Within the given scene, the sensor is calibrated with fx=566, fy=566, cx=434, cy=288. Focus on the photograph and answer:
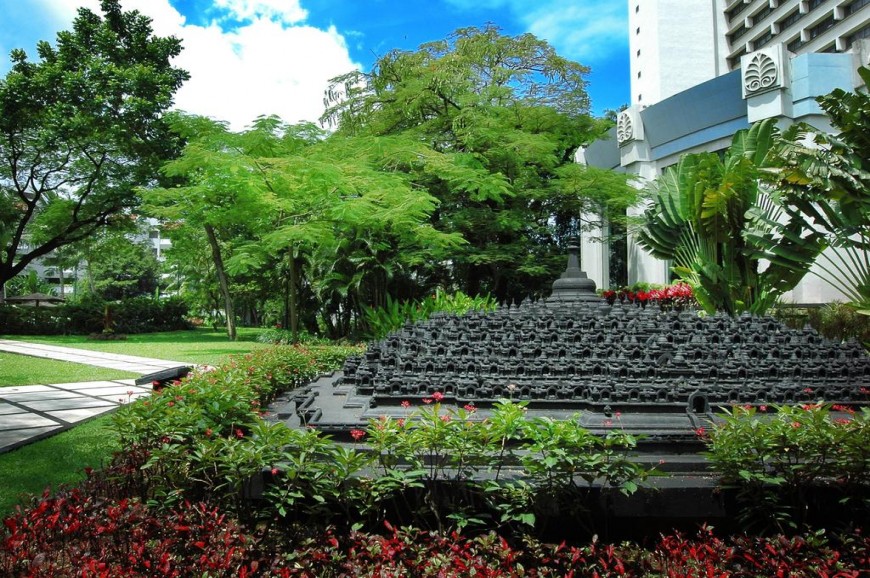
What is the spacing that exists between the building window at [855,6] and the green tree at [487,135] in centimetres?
1578

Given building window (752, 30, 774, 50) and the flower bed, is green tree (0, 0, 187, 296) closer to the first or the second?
the flower bed

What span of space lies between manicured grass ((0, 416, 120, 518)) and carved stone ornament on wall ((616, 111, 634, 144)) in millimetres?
18991

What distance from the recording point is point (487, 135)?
50.2ft

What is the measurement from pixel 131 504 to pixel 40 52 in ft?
73.2

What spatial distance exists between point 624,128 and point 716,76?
8.84 m

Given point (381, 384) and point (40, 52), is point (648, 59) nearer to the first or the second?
point (40, 52)

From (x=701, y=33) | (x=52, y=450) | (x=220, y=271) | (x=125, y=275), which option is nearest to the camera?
(x=52, y=450)

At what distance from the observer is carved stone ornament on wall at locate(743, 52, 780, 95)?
632 inches

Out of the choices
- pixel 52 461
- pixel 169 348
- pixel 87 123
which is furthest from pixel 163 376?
pixel 87 123

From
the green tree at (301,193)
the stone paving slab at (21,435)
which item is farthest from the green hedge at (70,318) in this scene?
the stone paving slab at (21,435)

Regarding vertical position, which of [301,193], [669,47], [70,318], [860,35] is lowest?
[70,318]

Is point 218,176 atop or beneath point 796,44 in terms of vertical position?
beneath

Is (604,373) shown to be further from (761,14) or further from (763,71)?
(761,14)

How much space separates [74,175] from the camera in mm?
20781
